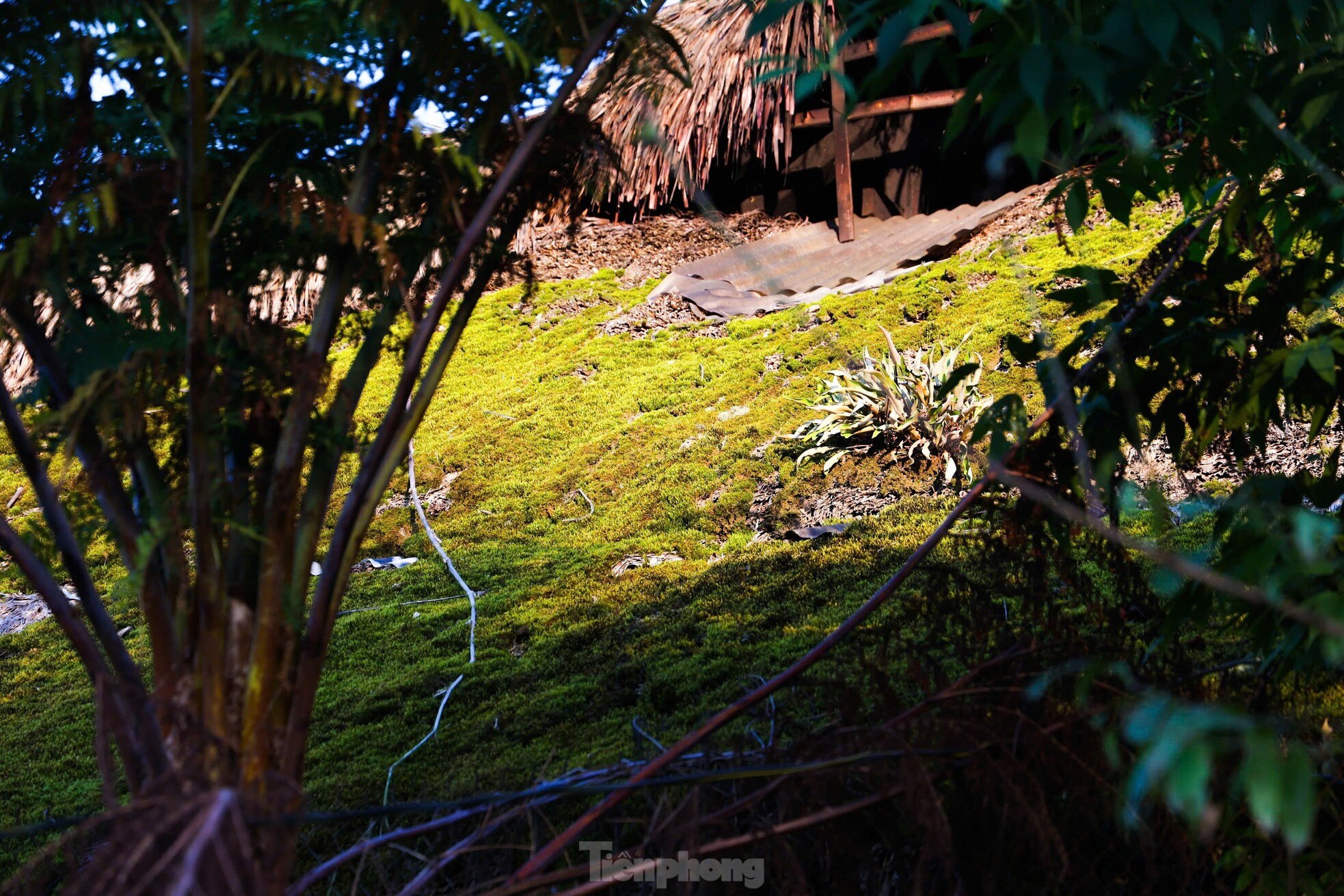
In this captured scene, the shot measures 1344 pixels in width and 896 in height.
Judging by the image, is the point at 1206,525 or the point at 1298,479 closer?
the point at 1298,479

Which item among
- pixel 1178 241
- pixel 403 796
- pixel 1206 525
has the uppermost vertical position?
pixel 1178 241

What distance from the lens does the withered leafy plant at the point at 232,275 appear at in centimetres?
100

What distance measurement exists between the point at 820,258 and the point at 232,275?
6.48 metres

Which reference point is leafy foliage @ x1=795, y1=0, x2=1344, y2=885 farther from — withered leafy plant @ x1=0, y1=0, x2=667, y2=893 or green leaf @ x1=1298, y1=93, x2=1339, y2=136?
withered leafy plant @ x1=0, y1=0, x2=667, y2=893

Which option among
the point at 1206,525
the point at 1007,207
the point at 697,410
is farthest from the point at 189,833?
the point at 1007,207

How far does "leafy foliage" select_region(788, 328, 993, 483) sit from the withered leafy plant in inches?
128

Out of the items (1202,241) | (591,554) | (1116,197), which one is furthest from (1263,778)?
(591,554)

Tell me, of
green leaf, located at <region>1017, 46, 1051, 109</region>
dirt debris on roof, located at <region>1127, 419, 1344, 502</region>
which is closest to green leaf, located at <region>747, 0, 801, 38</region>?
green leaf, located at <region>1017, 46, 1051, 109</region>

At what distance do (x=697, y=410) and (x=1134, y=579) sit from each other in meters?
4.19

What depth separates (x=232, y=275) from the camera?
3.87 ft

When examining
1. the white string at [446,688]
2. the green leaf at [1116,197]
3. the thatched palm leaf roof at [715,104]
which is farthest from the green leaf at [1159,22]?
the thatched palm leaf roof at [715,104]

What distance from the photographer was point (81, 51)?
1050 mm

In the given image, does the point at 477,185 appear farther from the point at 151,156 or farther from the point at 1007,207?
the point at 1007,207

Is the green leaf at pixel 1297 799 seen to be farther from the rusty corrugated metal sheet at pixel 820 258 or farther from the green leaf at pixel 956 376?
the rusty corrugated metal sheet at pixel 820 258
